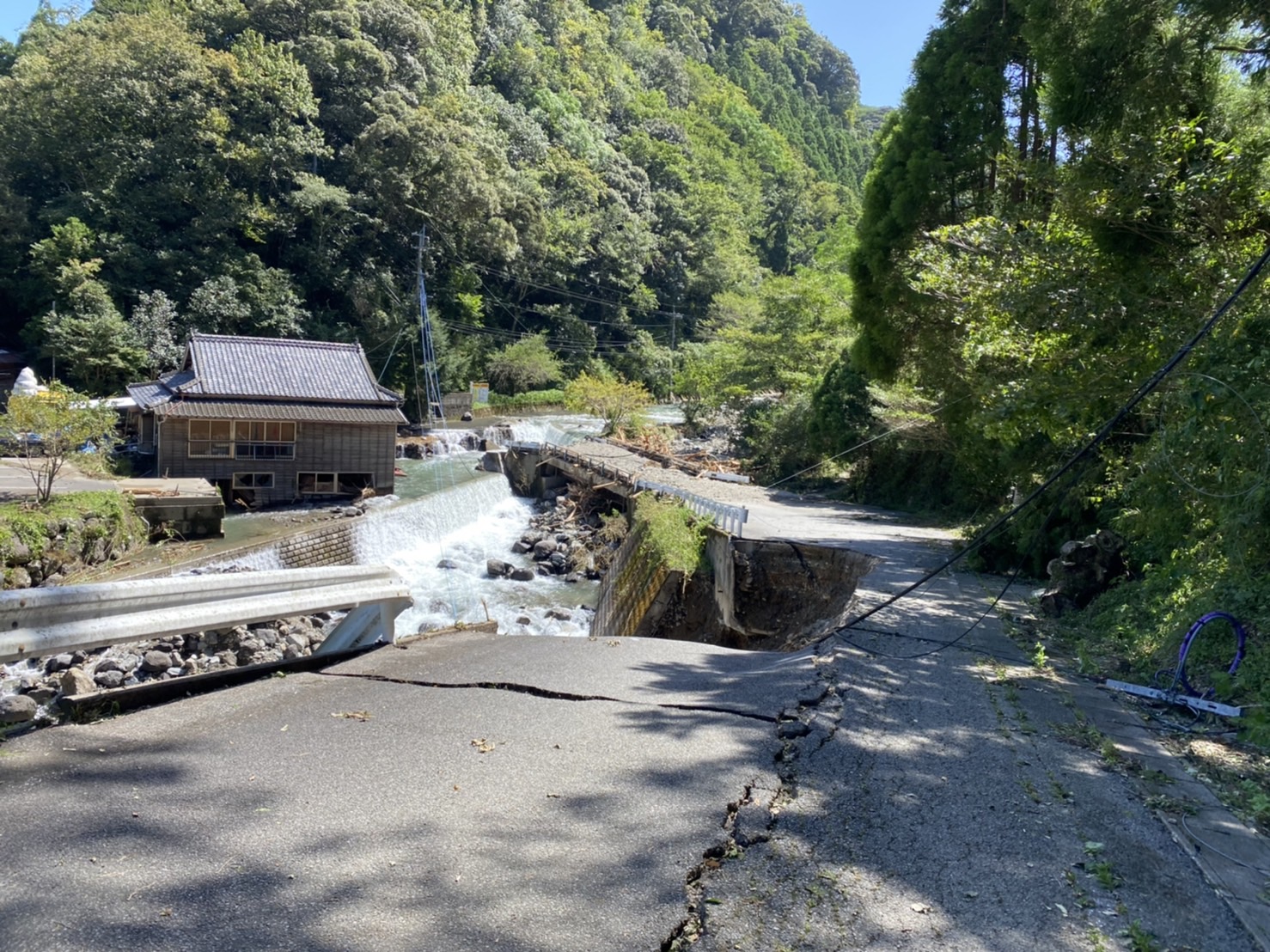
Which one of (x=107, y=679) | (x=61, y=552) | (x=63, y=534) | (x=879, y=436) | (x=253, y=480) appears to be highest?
(x=879, y=436)

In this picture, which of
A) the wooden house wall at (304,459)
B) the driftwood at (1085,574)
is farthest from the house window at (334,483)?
the driftwood at (1085,574)

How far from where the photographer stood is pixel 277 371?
23.5 m

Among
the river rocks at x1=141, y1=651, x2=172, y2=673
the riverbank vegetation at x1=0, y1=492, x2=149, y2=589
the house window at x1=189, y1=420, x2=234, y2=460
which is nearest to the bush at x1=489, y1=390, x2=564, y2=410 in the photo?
the house window at x1=189, y1=420, x2=234, y2=460

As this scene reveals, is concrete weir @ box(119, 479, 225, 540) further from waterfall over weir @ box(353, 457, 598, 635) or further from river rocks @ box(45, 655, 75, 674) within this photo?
river rocks @ box(45, 655, 75, 674)

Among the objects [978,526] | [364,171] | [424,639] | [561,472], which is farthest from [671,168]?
[424,639]

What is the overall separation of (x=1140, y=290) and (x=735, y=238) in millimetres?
66348

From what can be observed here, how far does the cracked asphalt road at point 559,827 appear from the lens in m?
2.30

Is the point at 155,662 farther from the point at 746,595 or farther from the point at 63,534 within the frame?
the point at 746,595

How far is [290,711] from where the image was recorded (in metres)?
3.80

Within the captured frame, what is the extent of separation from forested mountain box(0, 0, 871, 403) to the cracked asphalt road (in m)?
27.9

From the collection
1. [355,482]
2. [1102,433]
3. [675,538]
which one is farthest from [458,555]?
[1102,433]

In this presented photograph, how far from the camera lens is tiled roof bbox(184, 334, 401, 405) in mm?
22500

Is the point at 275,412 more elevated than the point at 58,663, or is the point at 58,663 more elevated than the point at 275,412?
the point at 275,412

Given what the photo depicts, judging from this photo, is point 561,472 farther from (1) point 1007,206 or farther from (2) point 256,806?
(2) point 256,806
